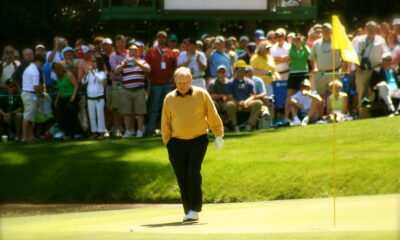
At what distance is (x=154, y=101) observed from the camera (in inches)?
900

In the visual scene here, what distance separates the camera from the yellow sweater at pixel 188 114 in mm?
13609

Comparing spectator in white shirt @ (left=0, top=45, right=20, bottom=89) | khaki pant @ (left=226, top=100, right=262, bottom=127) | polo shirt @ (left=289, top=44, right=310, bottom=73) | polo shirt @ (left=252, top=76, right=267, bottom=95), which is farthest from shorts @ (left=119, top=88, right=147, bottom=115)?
polo shirt @ (left=289, top=44, right=310, bottom=73)

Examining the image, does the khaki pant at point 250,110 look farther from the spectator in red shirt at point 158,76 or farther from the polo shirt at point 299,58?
the spectator in red shirt at point 158,76

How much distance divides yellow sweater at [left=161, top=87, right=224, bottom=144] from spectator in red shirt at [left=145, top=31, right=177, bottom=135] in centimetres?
907

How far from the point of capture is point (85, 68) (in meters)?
22.6

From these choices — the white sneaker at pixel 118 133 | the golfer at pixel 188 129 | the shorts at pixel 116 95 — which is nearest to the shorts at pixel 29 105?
the shorts at pixel 116 95

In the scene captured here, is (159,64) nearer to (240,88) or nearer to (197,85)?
(197,85)

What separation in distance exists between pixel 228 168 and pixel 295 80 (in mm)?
5058

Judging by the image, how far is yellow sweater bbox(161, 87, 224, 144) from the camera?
44.7 ft

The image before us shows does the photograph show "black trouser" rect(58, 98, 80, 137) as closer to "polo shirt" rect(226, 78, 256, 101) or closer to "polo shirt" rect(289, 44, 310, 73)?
"polo shirt" rect(226, 78, 256, 101)

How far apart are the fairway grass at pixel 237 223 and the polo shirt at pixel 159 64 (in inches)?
280

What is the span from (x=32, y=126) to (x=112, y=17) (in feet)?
24.0

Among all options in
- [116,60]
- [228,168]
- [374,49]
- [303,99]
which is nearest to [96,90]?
A: [116,60]

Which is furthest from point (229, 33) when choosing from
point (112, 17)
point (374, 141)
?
point (374, 141)
